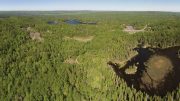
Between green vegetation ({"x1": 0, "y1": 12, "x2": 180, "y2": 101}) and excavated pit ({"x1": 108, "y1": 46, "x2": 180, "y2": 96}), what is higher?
green vegetation ({"x1": 0, "y1": 12, "x2": 180, "y2": 101})

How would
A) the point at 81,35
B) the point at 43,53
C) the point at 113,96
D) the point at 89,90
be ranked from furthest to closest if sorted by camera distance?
the point at 81,35
the point at 43,53
the point at 89,90
the point at 113,96

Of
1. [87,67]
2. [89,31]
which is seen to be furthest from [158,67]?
[89,31]

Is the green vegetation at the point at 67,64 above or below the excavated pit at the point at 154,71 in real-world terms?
above

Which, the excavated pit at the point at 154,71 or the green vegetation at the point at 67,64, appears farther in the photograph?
the excavated pit at the point at 154,71

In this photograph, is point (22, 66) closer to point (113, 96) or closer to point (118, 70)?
point (118, 70)
